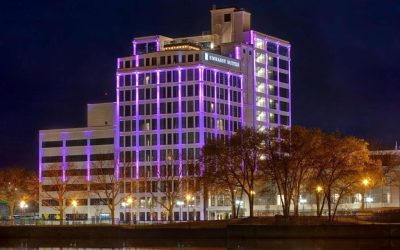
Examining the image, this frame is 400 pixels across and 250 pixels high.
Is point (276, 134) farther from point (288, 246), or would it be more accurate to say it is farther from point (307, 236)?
point (288, 246)

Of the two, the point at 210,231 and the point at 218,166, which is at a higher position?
the point at 218,166

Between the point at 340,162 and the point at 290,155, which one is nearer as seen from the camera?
the point at 340,162

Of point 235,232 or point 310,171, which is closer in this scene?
point 235,232

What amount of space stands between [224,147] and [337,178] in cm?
2353

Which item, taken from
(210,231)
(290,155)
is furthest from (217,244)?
(290,155)

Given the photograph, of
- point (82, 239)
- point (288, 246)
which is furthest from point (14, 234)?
point (288, 246)

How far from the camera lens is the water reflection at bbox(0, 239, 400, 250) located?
116250 mm

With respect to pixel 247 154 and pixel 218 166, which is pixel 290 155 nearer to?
pixel 247 154

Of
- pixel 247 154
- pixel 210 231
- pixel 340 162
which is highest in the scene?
pixel 247 154

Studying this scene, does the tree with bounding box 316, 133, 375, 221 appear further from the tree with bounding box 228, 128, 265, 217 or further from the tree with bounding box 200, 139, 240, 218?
the tree with bounding box 200, 139, 240, 218

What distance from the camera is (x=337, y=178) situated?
487ft

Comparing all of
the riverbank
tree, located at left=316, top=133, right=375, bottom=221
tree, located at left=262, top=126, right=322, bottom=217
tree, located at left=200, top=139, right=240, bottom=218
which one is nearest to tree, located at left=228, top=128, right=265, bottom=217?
tree, located at left=200, top=139, right=240, bottom=218

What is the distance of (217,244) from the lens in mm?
130250

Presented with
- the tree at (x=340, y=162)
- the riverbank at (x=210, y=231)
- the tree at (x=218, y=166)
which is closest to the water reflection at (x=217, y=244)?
the riverbank at (x=210, y=231)
